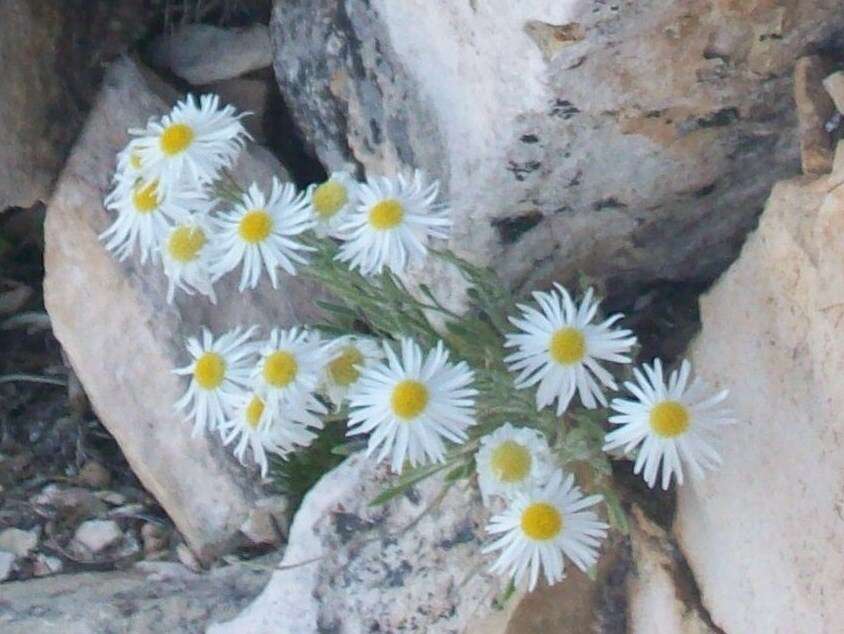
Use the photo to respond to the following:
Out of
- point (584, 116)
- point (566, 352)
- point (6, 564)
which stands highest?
point (584, 116)

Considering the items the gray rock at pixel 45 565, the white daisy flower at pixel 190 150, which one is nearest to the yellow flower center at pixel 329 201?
the white daisy flower at pixel 190 150

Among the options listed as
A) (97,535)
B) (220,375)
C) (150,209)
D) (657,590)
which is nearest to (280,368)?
(220,375)

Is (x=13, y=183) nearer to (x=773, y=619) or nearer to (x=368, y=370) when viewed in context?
(x=368, y=370)

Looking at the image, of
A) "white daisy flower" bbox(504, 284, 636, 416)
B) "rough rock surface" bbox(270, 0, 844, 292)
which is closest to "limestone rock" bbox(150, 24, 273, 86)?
"rough rock surface" bbox(270, 0, 844, 292)

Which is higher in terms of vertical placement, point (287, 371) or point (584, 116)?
point (584, 116)

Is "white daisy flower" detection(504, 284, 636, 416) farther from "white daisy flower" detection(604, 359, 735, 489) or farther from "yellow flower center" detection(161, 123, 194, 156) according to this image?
"yellow flower center" detection(161, 123, 194, 156)

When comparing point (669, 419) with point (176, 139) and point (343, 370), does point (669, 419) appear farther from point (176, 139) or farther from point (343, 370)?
point (176, 139)

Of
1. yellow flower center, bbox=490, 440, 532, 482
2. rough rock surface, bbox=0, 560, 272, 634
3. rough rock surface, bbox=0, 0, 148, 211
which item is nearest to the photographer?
yellow flower center, bbox=490, 440, 532, 482
